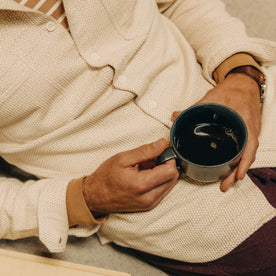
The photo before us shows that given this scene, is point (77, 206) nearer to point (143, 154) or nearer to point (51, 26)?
point (143, 154)

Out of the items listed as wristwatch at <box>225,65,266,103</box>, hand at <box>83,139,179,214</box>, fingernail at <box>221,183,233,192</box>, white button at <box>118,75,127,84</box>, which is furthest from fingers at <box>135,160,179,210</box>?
wristwatch at <box>225,65,266,103</box>

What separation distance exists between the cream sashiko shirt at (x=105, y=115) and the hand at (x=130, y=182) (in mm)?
48

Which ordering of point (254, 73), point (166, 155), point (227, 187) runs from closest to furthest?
1. point (166, 155)
2. point (227, 187)
3. point (254, 73)

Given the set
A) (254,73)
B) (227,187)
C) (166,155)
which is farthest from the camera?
(254,73)

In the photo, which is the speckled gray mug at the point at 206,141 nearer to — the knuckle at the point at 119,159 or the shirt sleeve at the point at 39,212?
the knuckle at the point at 119,159

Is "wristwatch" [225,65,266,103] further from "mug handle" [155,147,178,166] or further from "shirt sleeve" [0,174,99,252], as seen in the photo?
"shirt sleeve" [0,174,99,252]

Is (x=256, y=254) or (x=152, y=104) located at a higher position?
(x=152, y=104)

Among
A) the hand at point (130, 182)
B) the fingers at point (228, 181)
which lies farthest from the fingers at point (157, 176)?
the fingers at point (228, 181)

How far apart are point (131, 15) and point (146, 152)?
321mm

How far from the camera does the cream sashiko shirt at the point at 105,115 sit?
2.01 feet

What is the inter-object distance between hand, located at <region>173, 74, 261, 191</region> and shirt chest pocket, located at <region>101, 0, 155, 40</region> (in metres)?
0.20

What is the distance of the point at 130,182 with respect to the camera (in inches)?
24.2

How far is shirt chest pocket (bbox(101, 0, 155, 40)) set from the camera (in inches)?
25.9

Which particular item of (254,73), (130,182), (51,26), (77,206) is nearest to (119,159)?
(130,182)
